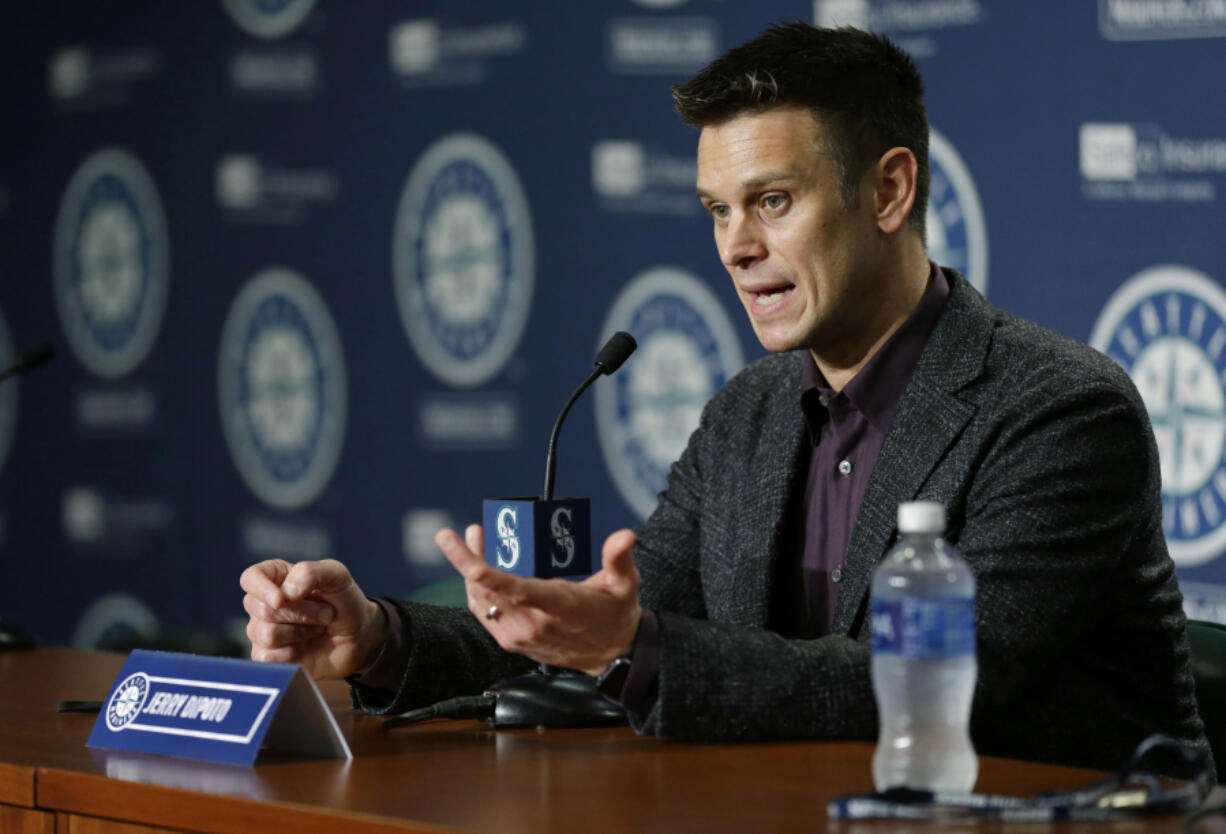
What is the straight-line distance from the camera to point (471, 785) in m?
1.27

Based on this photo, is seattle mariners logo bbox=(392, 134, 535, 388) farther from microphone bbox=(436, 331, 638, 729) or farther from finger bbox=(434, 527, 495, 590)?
finger bbox=(434, 527, 495, 590)

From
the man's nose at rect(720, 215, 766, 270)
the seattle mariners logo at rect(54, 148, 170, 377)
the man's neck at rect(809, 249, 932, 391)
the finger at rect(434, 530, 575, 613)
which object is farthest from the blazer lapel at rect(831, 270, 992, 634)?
the seattle mariners logo at rect(54, 148, 170, 377)

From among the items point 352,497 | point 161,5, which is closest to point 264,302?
point 352,497

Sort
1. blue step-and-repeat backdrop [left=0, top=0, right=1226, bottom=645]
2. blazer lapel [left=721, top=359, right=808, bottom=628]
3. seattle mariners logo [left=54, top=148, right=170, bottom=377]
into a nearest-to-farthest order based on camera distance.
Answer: blazer lapel [left=721, top=359, right=808, bottom=628], blue step-and-repeat backdrop [left=0, top=0, right=1226, bottom=645], seattle mariners logo [left=54, top=148, right=170, bottom=377]

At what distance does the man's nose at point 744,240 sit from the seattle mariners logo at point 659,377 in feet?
4.85

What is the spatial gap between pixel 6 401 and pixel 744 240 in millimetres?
3801

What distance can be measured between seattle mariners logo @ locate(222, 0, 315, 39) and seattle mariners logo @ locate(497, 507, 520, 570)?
310 centimetres

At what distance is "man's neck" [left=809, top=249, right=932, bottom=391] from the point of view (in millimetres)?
2000

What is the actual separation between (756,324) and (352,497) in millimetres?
2429

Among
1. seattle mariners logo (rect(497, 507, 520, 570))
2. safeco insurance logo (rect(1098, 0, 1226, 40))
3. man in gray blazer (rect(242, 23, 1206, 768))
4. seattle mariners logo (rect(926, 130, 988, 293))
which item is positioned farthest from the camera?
seattle mariners logo (rect(926, 130, 988, 293))

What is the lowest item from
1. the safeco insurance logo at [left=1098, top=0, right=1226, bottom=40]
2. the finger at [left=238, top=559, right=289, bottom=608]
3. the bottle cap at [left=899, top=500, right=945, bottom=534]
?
the finger at [left=238, top=559, right=289, bottom=608]

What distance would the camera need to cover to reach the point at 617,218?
12.0 ft

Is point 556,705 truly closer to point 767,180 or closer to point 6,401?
point 767,180

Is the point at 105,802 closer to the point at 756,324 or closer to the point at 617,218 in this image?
the point at 756,324
